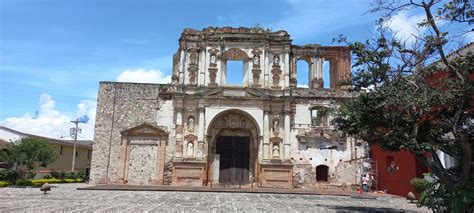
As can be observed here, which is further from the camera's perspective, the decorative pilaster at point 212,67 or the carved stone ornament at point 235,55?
the carved stone ornament at point 235,55

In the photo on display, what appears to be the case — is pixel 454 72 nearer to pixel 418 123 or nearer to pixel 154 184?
pixel 418 123

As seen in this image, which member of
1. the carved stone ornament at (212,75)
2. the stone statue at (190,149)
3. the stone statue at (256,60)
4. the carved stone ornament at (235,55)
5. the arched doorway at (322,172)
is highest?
the carved stone ornament at (235,55)

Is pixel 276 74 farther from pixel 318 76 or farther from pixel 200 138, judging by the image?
pixel 200 138

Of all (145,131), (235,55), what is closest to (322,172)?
(235,55)

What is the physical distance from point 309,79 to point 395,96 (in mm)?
16833

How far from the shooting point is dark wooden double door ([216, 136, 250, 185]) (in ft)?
83.4

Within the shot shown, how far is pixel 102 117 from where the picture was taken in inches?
1018

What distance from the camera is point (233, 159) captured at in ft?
85.3

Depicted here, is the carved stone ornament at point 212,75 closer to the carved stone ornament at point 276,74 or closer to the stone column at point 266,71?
the stone column at point 266,71

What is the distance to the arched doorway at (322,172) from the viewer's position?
25.5 m

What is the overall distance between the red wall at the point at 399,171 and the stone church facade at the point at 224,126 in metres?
1.64

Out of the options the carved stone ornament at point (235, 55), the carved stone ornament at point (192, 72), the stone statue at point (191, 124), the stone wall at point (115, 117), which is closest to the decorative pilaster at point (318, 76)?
the carved stone ornament at point (235, 55)

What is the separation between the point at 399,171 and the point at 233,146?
412 inches

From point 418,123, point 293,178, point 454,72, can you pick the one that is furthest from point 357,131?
point 293,178
